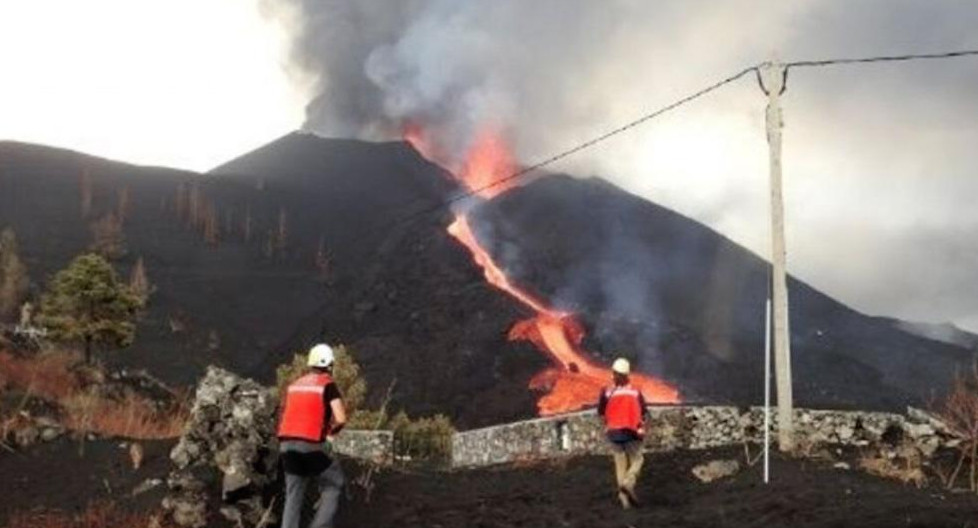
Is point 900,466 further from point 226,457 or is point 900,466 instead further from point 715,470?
point 226,457

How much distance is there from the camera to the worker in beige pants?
15664mm

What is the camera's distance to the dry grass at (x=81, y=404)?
63.9ft

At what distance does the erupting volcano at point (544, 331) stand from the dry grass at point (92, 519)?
32549 mm

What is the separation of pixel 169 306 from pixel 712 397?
42760 millimetres

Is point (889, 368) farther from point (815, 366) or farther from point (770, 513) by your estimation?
point (770, 513)

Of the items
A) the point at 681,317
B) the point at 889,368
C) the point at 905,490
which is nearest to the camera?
the point at 905,490

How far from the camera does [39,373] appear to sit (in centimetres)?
2770

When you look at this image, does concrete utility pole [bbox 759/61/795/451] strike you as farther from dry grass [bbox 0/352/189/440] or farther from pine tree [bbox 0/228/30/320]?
pine tree [bbox 0/228/30/320]

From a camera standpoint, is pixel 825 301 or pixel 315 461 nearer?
pixel 315 461

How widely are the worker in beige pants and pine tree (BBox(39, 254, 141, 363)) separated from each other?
3234 cm

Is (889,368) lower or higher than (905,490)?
higher

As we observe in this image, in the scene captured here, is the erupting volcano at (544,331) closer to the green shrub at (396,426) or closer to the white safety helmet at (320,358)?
the green shrub at (396,426)

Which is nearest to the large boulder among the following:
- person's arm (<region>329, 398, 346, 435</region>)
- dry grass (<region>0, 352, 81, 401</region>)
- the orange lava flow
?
person's arm (<region>329, 398, 346, 435</region>)

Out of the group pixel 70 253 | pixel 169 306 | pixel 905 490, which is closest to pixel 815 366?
pixel 169 306
